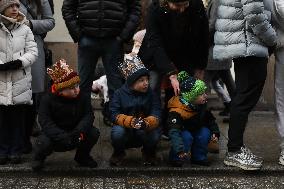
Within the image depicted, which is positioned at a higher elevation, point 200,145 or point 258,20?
point 258,20

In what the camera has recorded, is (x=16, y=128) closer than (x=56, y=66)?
No

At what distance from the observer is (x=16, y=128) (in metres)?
6.15

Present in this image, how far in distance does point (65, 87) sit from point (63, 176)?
2.83 ft

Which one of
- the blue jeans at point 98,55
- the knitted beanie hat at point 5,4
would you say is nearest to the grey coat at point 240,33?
the blue jeans at point 98,55

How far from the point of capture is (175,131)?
5895mm

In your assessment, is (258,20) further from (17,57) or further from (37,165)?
(37,165)

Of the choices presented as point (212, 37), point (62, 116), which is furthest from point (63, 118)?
point (212, 37)

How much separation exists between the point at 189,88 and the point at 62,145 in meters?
1.36

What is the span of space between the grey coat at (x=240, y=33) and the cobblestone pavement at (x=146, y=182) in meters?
1.19

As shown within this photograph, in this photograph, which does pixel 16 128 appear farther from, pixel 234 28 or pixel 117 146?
pixel 234 28

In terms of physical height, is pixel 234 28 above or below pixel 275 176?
above

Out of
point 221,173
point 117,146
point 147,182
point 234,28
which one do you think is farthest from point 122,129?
point 234,28

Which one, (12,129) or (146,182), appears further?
(12,129)

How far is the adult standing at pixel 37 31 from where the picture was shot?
21.2 feet
